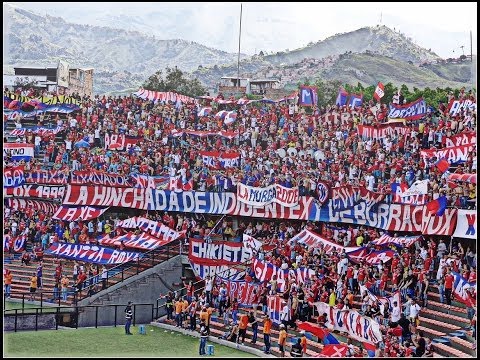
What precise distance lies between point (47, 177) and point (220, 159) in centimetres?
833

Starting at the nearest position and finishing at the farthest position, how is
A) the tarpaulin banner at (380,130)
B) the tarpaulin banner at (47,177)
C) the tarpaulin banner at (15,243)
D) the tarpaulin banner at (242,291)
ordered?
the tarpaulin banner at (242,291)
the tarpaulin banner at (380,130)
the tarpaulin banner at (15,243)
the tarpaulin banner at (47,177)

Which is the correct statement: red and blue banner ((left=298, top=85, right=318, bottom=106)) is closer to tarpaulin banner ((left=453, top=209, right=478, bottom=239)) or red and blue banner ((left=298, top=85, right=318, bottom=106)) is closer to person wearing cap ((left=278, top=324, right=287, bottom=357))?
tarpaulin banner ((left=453, top=209, right=478, bottom=239))

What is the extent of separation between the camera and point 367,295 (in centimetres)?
2414

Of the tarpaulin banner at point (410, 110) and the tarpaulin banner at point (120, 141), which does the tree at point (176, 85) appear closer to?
the tarpaulin banner at point (120, 141)

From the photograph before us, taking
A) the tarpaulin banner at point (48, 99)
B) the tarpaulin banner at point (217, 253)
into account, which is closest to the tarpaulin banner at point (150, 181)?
the tarpaulin banner at point (217, 253)

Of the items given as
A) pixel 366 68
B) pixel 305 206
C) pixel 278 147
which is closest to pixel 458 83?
pixel 366 68

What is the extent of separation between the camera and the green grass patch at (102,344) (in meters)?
25.0

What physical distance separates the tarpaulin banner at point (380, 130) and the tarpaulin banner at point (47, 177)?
13660 millimetres

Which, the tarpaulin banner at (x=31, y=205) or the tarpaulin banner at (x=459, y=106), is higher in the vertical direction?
the tarpaulin banner at (x=459, y=106)

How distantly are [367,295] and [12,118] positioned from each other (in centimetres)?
2932

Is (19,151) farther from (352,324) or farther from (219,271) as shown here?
(352,324)

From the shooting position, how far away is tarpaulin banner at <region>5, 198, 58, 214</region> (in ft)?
127

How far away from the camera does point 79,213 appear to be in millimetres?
37406

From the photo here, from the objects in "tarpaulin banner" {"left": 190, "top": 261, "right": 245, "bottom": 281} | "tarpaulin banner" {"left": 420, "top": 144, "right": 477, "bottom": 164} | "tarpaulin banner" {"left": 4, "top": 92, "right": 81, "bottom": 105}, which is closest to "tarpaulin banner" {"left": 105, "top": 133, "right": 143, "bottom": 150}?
"tarpaulin banner" {"left": 4, "top": 92, "right": 81, "bottom": 105}
